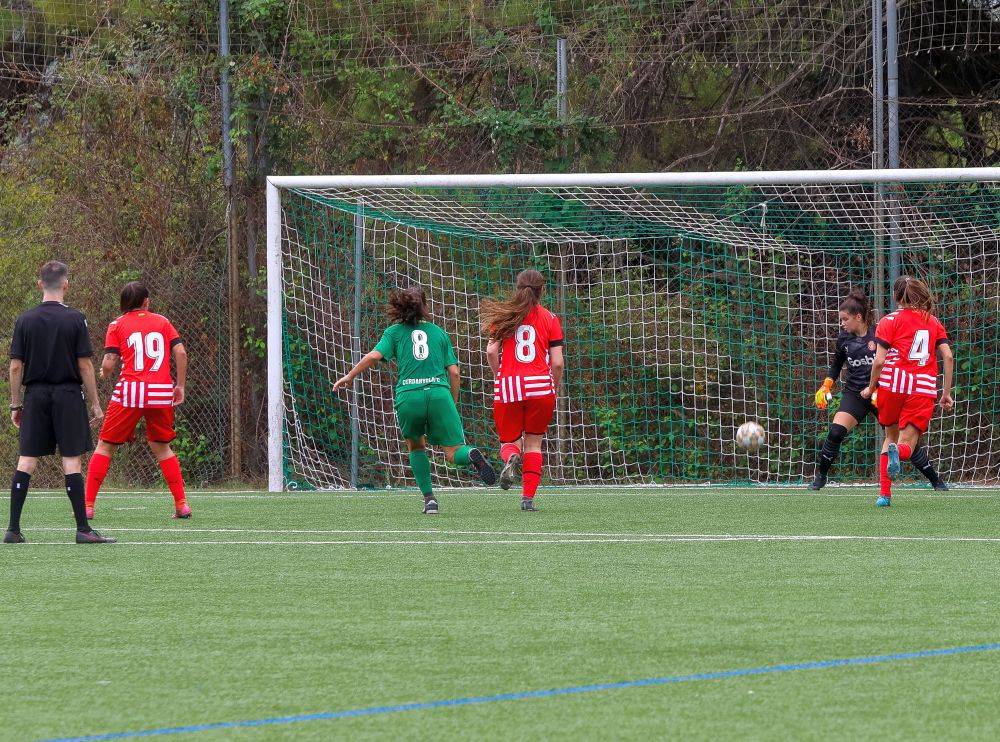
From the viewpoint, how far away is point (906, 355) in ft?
38.2

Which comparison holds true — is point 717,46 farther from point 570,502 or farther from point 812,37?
point 570,502

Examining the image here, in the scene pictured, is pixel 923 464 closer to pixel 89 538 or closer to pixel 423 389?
pixel 423 389

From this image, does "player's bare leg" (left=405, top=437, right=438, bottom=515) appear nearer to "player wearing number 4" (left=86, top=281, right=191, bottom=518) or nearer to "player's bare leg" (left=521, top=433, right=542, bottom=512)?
"player's bare leg" (left=521, top=433, right=542, bottom=512)

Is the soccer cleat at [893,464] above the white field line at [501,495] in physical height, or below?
above

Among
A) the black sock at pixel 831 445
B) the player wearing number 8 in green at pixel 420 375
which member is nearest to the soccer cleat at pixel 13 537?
the player wearing number 8 in green at pixel 420 375

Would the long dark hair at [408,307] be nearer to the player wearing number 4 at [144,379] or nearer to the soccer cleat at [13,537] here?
the player wearing number 4 at [144,379]

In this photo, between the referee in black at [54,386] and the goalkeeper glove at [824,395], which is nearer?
the referee in black at [54,386]

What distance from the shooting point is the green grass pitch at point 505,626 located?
4.12 metres

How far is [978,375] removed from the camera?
15.8 metres

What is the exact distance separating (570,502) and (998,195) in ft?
19.0

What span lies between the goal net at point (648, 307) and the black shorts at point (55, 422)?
650cm

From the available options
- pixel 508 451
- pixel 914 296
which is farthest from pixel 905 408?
pixel 508 451

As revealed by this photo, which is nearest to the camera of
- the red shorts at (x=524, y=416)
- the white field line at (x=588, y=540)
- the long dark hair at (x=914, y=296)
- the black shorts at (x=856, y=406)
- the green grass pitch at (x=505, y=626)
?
the green grass pitch at (x=505, y=626)

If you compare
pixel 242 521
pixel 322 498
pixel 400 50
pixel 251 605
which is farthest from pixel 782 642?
pixel 400 50
